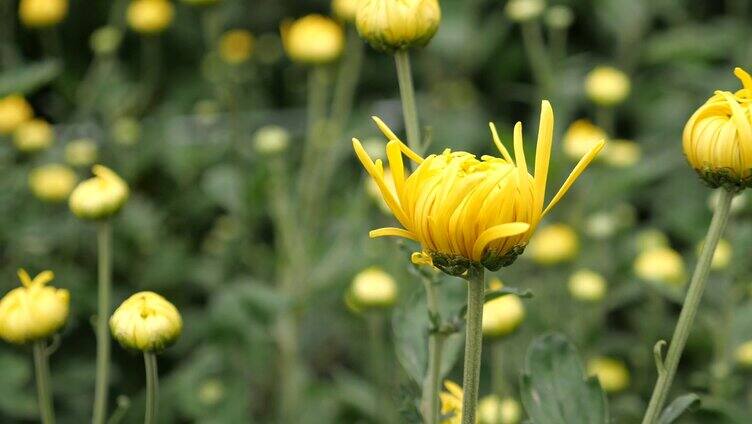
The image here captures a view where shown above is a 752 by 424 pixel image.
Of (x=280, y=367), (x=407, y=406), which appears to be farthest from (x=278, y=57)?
(x=407, y=406)

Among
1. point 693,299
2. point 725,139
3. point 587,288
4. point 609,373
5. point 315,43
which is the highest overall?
point 725,139

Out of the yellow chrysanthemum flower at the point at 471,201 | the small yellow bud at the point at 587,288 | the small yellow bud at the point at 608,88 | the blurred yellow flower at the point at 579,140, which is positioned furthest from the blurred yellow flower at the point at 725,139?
the small yellow bud at the point at 608,88

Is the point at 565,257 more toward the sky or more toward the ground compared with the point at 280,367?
more toward the sky

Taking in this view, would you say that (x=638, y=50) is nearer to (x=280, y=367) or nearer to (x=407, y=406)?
(x=280, y=367)

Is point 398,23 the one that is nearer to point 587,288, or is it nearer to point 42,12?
point 587,288

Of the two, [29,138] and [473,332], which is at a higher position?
[473,332]

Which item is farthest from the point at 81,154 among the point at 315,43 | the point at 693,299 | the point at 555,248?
the point at 693,299

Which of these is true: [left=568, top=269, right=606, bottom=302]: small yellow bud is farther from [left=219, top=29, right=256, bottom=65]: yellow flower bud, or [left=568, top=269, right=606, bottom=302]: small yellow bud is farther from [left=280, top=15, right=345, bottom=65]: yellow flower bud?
[left=219, top=29, right=256, bottom=65]: yellow flower bud
